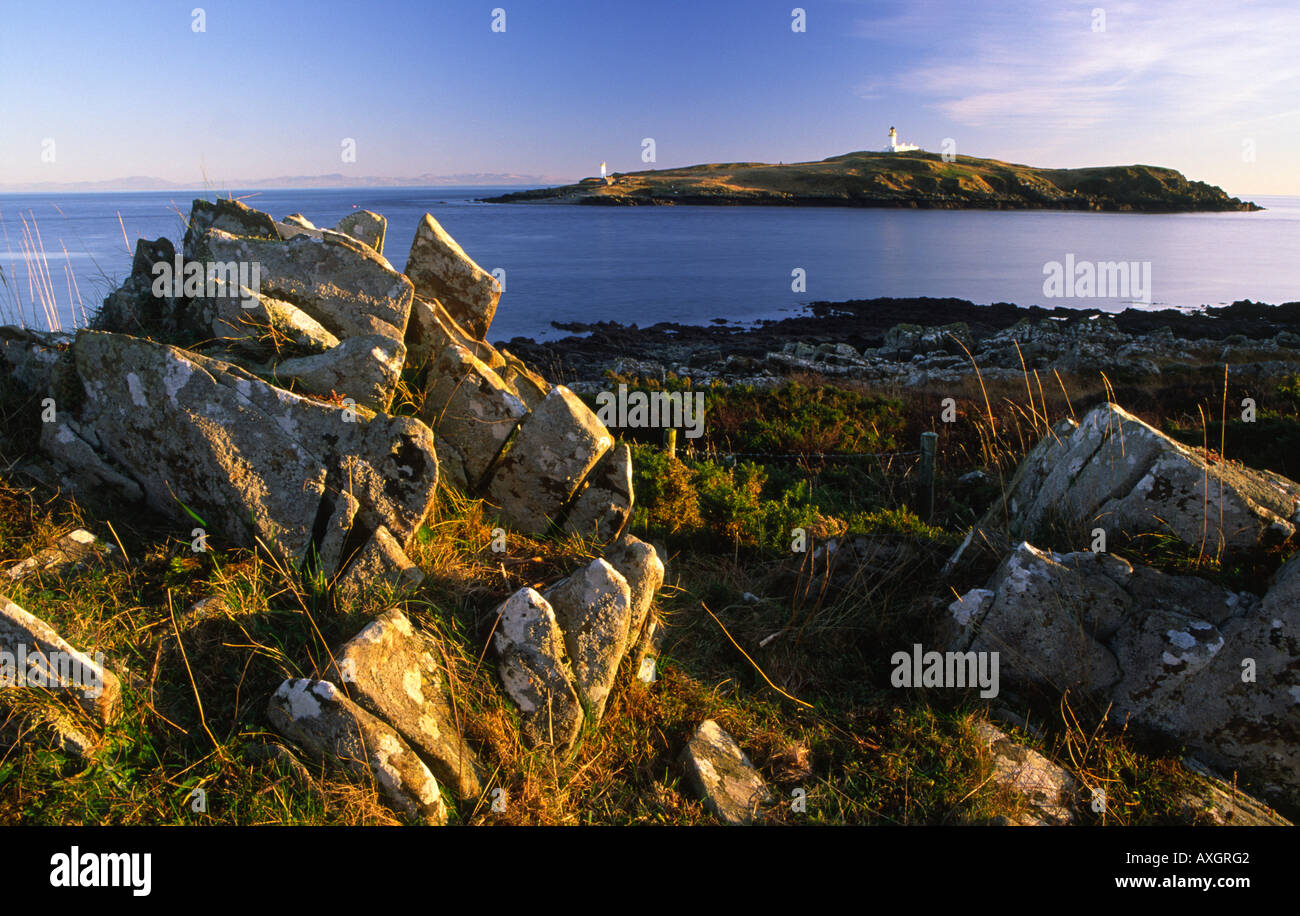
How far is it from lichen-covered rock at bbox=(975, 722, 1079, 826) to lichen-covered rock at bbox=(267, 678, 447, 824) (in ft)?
11.5

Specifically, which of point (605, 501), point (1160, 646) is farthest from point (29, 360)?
point (1160, 646)

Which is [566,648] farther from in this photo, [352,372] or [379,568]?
[352,372]

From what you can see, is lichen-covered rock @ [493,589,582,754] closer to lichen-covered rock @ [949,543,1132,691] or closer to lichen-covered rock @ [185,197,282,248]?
lichen-covered rock @ [949,543,1132,691]

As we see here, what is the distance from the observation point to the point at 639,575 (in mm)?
5273

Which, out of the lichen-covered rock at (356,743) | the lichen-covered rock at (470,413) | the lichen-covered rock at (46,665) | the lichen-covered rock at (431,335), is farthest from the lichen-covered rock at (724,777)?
the lichen-covered rock at (431,335)

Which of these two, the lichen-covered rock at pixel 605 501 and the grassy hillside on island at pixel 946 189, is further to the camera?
the grassy hillside on island at pixel 946 189

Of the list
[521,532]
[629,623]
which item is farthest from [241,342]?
[629,623]

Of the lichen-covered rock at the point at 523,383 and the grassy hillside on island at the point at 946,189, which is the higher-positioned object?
the grassy hillside on island at the point at 946,189

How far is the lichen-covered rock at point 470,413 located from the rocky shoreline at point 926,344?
35.1 ft

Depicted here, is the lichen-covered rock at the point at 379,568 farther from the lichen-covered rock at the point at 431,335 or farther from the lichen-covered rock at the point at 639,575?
the lichen-covered rock at the point at 431,335

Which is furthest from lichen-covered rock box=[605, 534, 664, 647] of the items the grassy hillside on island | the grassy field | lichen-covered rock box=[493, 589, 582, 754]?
the grassy hillside on island

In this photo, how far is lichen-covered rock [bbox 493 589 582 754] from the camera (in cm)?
451

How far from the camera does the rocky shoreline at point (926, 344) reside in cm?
2488
